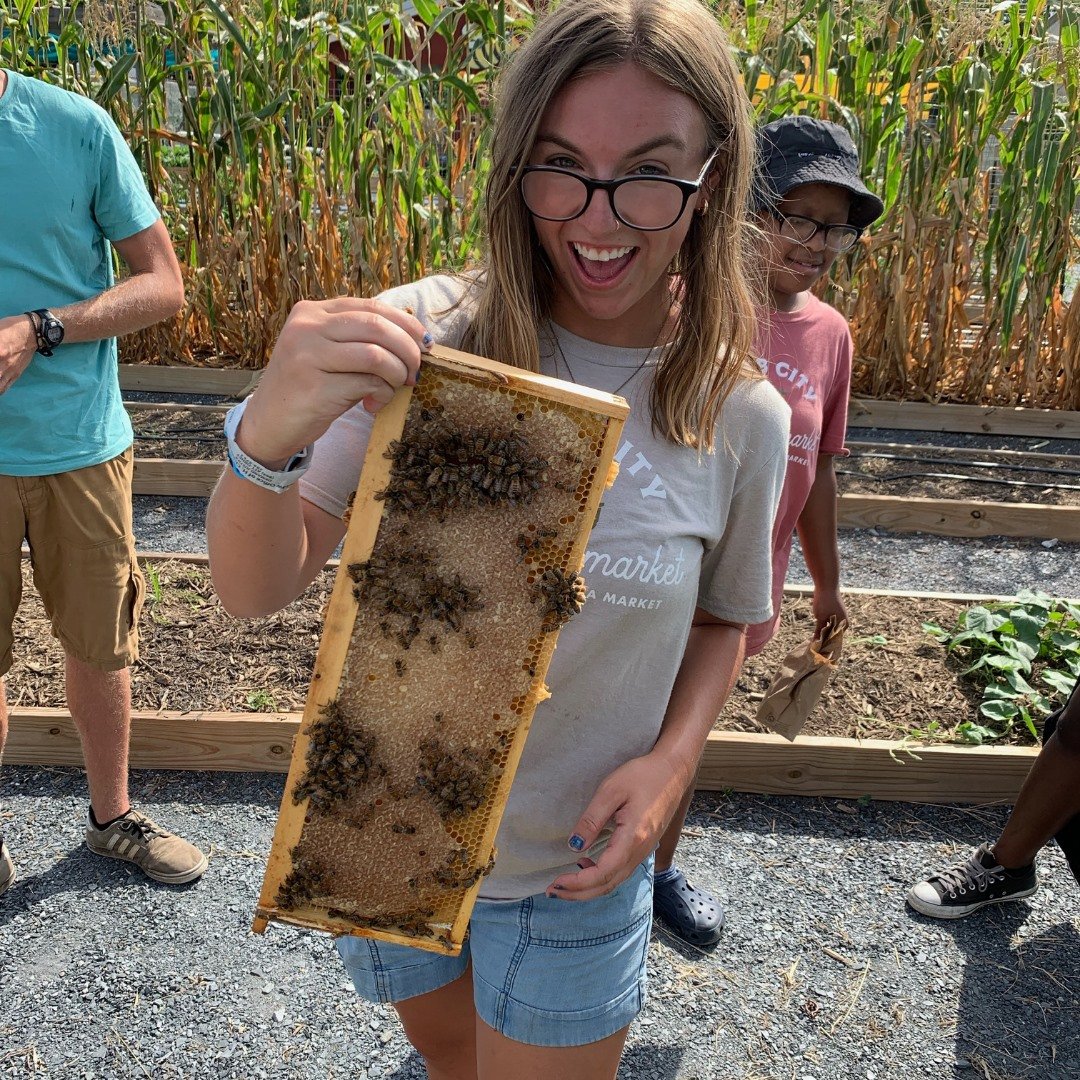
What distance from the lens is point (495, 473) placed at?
142 cm

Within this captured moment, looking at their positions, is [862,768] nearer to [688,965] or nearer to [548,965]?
[688,965]

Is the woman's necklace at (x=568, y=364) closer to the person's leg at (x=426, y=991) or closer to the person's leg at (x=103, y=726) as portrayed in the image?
the person's leg at (x=426, y=991)

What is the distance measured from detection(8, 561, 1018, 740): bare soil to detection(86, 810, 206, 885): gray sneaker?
691mm

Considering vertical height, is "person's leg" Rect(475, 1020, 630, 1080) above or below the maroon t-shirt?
below

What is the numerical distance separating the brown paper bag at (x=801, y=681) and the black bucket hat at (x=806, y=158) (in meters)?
1.38

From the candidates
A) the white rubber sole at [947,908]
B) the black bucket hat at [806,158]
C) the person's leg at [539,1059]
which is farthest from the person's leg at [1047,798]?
the person's leg at [539,1059]

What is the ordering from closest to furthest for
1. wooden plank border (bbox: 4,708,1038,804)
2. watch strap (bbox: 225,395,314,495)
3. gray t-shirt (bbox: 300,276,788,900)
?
watch strap (bbox: 225,395,314,495), gray t-shirt (bbox: 300,276,788,900), wooden plank border (bbox: 4,708,1038,804)

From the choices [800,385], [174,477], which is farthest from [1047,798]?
[174,477]

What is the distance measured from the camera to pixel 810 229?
9.52 feet

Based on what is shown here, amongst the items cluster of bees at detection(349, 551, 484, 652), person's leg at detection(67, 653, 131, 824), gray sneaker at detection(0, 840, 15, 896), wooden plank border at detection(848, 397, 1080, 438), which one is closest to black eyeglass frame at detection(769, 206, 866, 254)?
cluster of bees at detection(349, 551, 484, 652)

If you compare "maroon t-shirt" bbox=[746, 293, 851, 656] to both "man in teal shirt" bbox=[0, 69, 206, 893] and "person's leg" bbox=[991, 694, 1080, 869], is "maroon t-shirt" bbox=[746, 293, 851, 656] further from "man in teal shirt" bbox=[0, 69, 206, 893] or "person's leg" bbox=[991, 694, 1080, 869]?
"man in teal shirt" bbox=[0, 69, 206, 893]

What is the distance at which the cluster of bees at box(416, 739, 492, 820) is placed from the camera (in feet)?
5.08

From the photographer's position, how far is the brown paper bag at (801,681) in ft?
10.5

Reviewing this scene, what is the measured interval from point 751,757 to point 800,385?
5.48 ft
